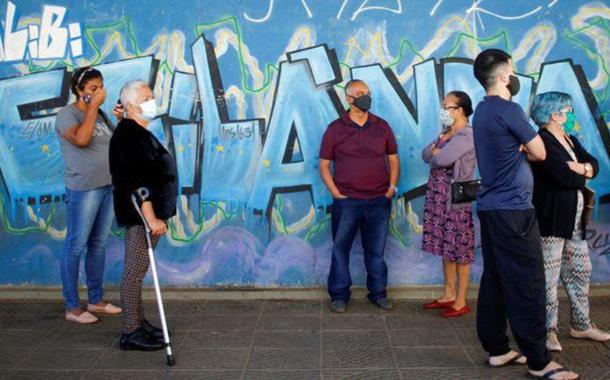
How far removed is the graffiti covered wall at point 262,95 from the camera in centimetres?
698

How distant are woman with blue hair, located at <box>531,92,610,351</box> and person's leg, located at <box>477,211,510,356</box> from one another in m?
0.51

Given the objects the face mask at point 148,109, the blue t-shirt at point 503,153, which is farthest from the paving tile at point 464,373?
the face mask at point 148,109

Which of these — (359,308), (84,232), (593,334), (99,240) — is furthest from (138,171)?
(593,334)

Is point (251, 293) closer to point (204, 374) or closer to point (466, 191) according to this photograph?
point (204, 374)

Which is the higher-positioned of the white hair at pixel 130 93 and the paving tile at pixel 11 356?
the white hair at pixel 130 93

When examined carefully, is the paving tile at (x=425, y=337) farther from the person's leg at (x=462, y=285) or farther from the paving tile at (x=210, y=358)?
the paving tile at (x=210, y=358)

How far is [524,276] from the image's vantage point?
195 inches

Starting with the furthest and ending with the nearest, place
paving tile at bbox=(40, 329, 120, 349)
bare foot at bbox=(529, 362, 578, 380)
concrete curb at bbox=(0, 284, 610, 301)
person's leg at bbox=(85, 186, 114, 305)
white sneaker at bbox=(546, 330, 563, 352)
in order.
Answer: concrete curb at bbox=(0, 284, 610, 301)
person's leg at bbox=(85, 186, 114, 305)
paving tile at bbox=(40, 329, 120, 349)
white sneaker at bbox=(546, 330, 563, 352)
bare foot at bbox=(529, 362, 578, 380)

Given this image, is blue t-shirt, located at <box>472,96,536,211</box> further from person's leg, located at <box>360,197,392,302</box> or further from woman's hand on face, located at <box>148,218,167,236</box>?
woman's hand on face, located at <box>148,218,167,236</box>

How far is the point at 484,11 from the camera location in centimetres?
695

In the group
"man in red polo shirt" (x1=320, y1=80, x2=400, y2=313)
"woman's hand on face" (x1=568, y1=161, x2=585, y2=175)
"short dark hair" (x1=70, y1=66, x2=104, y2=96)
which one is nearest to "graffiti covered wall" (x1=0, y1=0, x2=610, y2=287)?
"man in red polo shirt" (x1=320, y1=80, x2=400, y2=313)

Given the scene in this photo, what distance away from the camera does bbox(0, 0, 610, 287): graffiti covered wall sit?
698cm

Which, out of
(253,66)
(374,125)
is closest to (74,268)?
(253,66)

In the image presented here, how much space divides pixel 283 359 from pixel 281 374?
303 mm
